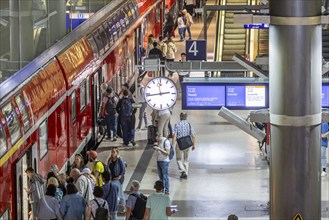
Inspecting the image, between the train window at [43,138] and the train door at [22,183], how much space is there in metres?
0.92

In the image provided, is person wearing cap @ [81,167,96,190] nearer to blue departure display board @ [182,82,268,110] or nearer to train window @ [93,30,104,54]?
blue departure display board @ [182,82,268,110]

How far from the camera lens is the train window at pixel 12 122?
1449cm

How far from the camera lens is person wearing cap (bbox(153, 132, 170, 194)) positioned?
18688mm

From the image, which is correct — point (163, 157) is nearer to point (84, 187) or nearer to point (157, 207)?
point (84, 187)

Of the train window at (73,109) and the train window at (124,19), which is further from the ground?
the train window at (124,19)

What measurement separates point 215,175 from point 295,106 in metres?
12.8

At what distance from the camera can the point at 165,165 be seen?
62.5ft

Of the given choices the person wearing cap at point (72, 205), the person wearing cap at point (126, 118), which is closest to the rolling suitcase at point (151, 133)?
the person wearing cap at point (126, 118)

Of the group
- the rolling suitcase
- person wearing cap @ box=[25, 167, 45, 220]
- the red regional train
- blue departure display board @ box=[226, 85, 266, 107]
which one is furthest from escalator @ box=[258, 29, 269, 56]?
person wearing cap @ box=[25, 167, 45, 220]

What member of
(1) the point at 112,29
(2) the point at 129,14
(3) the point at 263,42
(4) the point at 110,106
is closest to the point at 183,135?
(4) the point at 110,106

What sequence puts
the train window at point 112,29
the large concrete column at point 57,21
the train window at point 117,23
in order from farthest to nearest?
1. the train window at point 117,23
2. the train window at point 112,29
3. the large concrete column at point 57,21

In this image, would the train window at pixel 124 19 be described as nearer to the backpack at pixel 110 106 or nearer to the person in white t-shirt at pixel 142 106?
the person in white t-shirt at pixel 142 106

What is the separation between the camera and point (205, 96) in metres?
17.4

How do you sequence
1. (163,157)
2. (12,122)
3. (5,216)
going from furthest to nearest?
(163,157), (12,122), (5,216)
